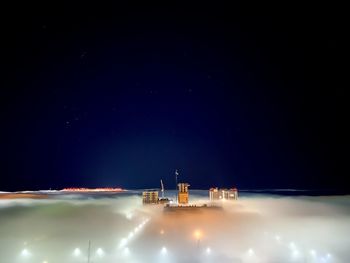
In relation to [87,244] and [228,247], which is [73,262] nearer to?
[87,244]

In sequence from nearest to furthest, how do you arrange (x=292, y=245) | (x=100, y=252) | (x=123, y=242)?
(x=100, y=252), (x=123, y=242), (x=292, y=245)

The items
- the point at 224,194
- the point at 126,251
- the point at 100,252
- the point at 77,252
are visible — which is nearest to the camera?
the point at 77,252

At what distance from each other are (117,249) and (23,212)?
32.4m

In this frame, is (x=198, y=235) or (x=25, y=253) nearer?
(x=25, y=253)

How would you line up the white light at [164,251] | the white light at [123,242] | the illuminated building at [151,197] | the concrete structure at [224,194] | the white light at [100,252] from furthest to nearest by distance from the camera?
the concrete structure at [224,194], the illuminated building at [151,197], the white light at [123,242], the white light at [164,251], the white light at [100,252]

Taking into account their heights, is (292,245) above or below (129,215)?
below

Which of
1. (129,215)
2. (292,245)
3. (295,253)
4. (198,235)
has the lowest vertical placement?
(295,253)

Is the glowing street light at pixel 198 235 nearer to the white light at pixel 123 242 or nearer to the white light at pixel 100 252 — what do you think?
the white light at pixel 123 242

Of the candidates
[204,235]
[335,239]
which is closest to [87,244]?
[204,235]

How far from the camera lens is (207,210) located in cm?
10238

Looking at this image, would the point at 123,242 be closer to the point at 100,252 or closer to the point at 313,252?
the point at 100,252

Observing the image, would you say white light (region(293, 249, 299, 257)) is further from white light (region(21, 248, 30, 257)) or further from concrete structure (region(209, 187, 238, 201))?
concrete structure (region(209, 187, 238, 201))

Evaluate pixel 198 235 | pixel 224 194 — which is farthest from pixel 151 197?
pixel 198 235

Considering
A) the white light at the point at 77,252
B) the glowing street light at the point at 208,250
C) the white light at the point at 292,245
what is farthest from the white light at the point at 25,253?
the white light at the point at 292,245
